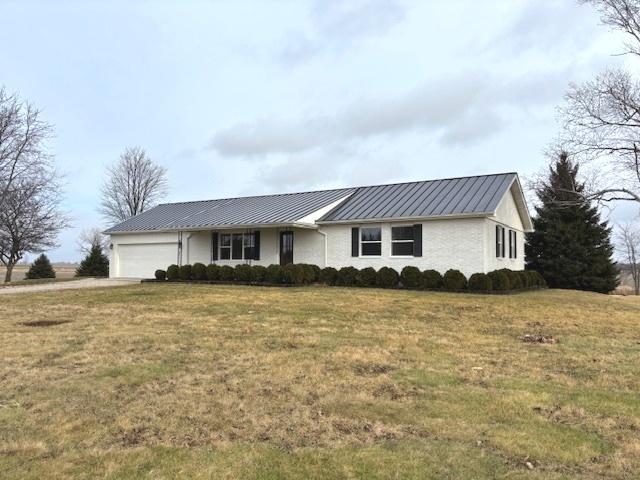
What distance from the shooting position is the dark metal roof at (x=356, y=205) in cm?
1989

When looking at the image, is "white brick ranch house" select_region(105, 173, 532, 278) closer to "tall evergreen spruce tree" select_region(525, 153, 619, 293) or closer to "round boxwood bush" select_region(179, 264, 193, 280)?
"tall evergreen spruce tree" select_region(525, 153, 619, 293)

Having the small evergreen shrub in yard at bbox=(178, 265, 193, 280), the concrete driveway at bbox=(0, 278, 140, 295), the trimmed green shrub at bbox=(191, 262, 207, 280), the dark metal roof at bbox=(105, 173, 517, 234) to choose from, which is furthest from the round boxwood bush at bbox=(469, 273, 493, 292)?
the concrete driveway at bbox=(0, 278, 140, 295)

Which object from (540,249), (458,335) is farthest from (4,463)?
(540,249)

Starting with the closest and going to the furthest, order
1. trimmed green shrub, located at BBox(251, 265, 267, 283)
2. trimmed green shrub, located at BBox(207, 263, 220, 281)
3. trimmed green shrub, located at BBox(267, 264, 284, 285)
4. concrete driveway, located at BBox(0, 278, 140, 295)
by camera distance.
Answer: concrete driveway, located at BBox(0, 278, 140, 295) → trimmed green shrub, located at BBox(267, 264, 284, 285) → trimmed green shrub, located at BBox(251, 265, 267, 283) → trimmed green shrub, located at BBox(207, 263, 220, 281)

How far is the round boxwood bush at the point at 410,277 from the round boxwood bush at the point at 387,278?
0.25 meters

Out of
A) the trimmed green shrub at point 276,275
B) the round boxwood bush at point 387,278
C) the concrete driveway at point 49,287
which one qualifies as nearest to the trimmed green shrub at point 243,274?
the trimmed green shrub at point 276,275

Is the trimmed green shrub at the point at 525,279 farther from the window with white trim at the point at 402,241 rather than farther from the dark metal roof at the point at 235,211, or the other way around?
the dark metal roof at the point at 235,211

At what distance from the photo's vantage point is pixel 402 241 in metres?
20.4

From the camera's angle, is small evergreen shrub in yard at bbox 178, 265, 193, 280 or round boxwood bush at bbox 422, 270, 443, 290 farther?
small evergreen shrub in yard at bbox 178, 265, 193, 280

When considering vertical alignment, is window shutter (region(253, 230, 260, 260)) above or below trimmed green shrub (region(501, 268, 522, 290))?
above

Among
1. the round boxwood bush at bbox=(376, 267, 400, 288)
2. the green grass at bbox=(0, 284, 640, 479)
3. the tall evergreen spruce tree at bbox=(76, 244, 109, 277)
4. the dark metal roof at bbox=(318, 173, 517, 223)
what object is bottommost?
the green grass at bbox=(0, 284, 640, 479)

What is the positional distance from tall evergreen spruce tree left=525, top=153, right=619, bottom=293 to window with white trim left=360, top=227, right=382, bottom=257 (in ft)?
33.6

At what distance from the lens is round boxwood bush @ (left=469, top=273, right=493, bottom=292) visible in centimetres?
1739

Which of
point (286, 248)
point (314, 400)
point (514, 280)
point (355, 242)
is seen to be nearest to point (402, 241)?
point (355, 242)
